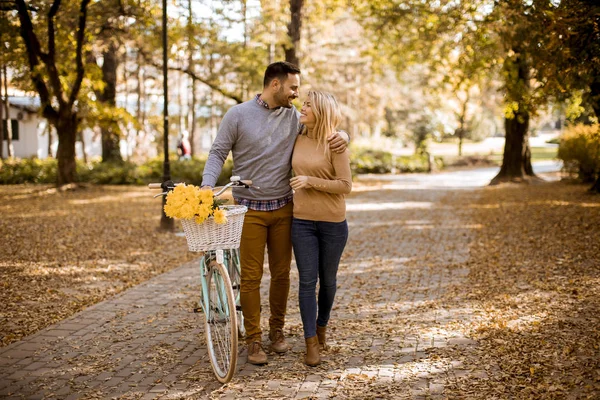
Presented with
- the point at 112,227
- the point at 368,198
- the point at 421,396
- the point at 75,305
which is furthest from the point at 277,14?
the point at 421,396

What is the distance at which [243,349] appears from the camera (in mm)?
5766

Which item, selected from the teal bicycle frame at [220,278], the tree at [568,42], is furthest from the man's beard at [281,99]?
the tree at [568,42]

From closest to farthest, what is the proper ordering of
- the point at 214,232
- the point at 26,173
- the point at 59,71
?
the point at 214,232 < the point at 59,71 < the point at 26,173

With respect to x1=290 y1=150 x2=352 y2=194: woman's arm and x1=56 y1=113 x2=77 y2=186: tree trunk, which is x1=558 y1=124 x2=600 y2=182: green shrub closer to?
x1=56 y1=113 x2=77 y2=186: tree trunk

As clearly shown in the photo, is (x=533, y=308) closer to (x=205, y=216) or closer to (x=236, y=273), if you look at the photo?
(x=236, y=273)

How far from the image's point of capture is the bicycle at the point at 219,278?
4727mm

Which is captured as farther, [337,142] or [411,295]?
[411,295]

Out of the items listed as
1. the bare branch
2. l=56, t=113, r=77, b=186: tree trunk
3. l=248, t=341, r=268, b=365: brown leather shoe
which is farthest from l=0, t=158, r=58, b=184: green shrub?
l=248, t=341, r=268, b=365: brown leather shoe

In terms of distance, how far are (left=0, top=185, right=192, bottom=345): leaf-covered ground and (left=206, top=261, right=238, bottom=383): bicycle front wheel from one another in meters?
2.15

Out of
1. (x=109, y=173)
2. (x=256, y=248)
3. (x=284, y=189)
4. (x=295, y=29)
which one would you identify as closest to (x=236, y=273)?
(x=256, y=248)

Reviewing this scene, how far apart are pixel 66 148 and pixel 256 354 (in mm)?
17164

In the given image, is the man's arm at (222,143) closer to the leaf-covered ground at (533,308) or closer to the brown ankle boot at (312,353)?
the brown ankle boot at (312,353)

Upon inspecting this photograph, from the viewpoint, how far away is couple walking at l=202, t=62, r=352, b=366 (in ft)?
16.9

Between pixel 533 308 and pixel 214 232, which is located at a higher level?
pixel 214 232
